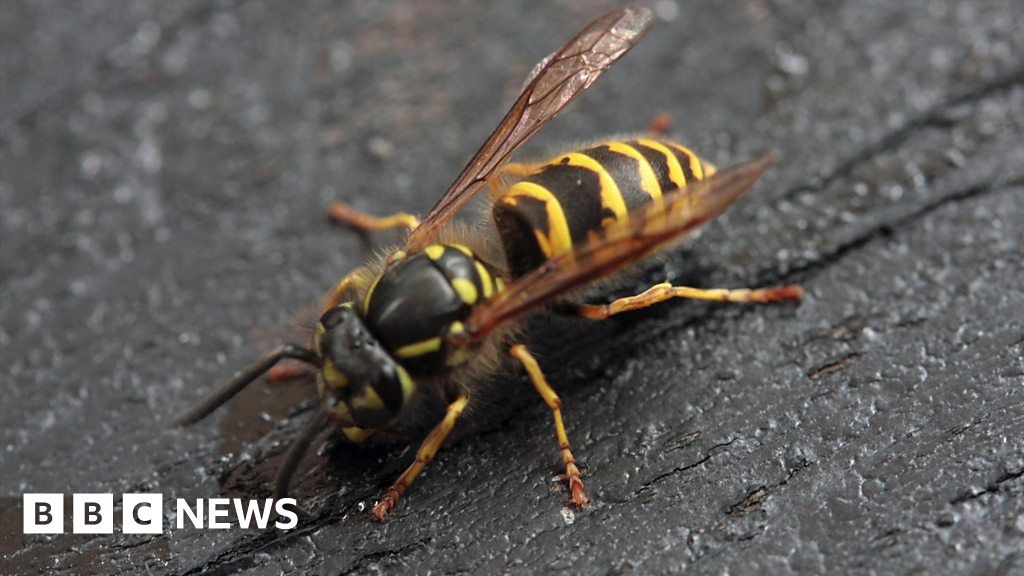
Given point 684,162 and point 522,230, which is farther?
point 684,162

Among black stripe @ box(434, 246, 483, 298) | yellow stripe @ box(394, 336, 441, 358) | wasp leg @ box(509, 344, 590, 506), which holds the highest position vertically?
black stripe @ box(434, 246, 483, 298)

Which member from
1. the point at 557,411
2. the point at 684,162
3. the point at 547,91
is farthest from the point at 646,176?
the point at 557,411

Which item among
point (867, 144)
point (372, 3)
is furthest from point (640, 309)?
point (372, 3)

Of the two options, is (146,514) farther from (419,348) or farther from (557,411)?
(557,411)

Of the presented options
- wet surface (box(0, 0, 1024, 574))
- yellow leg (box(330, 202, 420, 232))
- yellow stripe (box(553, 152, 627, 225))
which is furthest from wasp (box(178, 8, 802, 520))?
yellow leg (box(330, 202, 420, 232))

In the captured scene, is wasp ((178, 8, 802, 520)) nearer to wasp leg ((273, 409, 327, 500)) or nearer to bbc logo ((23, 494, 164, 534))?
wasp leg ((273, 409, 327, 500))

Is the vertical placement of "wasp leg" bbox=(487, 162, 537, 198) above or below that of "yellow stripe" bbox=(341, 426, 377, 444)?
above
